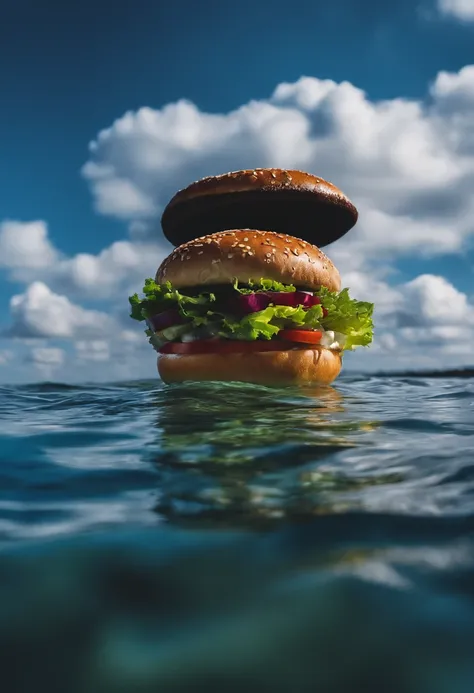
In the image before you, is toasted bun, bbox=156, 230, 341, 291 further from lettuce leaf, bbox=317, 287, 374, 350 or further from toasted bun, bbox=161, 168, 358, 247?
toasted bun, bbox=161, 168, 358, 247

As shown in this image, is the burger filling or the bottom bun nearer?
the burger filling

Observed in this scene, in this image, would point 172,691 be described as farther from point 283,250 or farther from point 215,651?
point 283,250

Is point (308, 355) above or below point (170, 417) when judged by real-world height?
above

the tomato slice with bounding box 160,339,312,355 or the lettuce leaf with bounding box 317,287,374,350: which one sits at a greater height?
the lettuce leaf with bounding box 317,287,374,350

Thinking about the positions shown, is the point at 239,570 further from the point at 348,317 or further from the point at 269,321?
the point at 348,317

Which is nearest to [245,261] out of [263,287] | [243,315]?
[263,287]

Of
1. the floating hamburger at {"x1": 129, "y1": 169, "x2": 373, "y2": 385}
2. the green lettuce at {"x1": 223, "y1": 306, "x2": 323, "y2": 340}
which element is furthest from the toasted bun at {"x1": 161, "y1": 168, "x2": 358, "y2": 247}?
the green lettuce at {"x1": 223, "y1": 306, "x2": 323, "y2": 340}

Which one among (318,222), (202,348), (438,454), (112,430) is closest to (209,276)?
(202,348)
